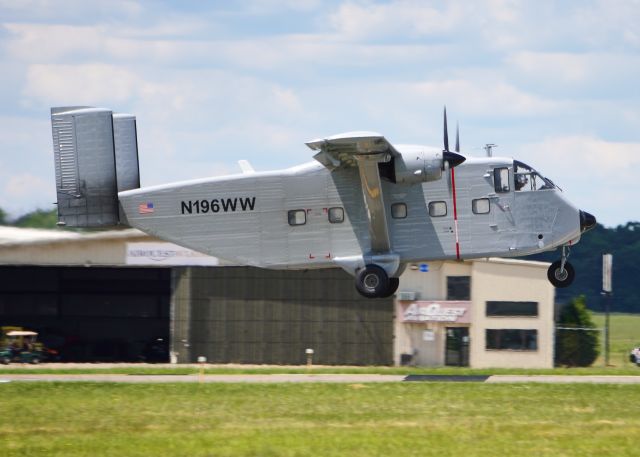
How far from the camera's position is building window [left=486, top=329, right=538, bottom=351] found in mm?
47188

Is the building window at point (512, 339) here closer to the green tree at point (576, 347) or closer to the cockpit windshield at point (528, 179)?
the green tree at point (576, 347)

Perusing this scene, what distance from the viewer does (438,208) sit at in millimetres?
28641

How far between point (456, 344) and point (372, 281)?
1918 cm

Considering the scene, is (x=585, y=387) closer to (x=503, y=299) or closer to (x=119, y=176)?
(x=119, y=176)

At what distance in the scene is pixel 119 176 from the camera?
31719mm

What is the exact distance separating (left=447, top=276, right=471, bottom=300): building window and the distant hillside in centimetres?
6483

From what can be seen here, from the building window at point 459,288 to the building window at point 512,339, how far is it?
1.94 m

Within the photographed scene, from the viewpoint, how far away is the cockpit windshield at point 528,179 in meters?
28.5

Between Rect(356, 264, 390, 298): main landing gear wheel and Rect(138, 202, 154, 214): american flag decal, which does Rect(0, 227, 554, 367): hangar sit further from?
Rect(356, 264, 390, 298): main landing gear wheel

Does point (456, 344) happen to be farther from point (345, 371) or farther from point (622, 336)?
point (622, 336)

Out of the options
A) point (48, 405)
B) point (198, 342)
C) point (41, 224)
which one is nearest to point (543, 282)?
point (198, 342)

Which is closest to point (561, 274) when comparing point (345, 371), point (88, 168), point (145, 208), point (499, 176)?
point (499, 176)

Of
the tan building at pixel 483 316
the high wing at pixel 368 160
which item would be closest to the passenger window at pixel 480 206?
the high wing at pixel 368 160

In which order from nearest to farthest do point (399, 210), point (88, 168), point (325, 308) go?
point (399, 210)
point (88, 168)
point (325, 308)
